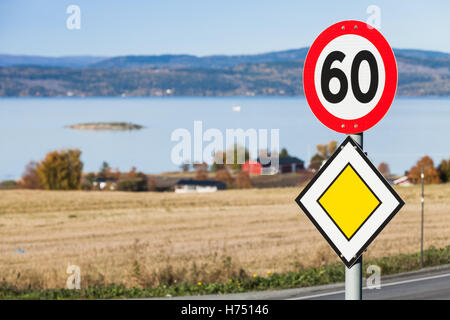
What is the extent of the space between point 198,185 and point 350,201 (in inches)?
3244

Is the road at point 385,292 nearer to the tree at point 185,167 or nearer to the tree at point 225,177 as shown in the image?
the tree at point 225,177

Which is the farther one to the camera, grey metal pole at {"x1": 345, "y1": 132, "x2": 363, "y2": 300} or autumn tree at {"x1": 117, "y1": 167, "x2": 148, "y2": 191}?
autumn tree at {"x1": 117, "y1": 167, "x2": 148, "y2": 191}

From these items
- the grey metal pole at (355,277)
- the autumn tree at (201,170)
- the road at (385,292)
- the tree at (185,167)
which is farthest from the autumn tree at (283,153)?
the grey metal pole at (355,277)

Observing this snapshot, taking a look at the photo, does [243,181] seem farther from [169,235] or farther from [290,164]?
[169,235]

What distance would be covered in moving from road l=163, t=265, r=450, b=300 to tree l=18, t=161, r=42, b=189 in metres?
91.4

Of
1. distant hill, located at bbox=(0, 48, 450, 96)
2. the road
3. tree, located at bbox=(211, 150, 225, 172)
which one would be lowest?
the road

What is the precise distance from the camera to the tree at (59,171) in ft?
321

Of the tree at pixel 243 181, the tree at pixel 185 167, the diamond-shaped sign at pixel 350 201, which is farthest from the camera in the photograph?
the tree at pixel 185 167

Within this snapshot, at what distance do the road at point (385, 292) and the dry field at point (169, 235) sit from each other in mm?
1896

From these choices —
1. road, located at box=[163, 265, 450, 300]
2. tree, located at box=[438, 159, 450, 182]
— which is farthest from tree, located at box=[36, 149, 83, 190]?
road, located at box=[163, 265, 450, 300]

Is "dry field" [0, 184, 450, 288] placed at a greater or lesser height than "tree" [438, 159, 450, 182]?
lesser

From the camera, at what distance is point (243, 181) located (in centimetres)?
8469

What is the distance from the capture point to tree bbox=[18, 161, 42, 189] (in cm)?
10156

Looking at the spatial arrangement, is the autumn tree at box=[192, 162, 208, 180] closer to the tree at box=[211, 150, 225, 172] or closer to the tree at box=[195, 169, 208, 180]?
the tree at box=[195, 169, 208, 180]
